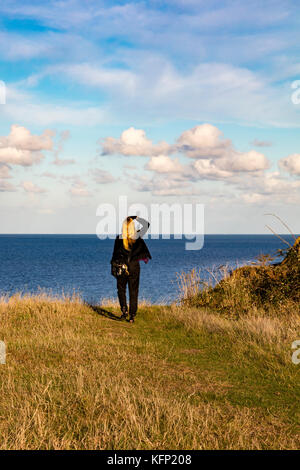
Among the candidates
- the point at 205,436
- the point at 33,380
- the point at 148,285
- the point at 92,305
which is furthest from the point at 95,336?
the point at 148,285

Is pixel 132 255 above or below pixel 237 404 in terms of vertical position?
above

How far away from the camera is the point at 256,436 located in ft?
17.4

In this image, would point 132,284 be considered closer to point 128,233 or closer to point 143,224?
point 128,233

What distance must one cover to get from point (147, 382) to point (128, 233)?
5869 mm

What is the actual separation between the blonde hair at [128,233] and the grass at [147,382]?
232 centimetres

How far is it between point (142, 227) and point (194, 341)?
363cm

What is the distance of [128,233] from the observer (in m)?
12.7

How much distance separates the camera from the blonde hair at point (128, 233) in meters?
12.7

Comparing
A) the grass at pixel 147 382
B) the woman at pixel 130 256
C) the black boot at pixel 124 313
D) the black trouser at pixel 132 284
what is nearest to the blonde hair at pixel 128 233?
the woman at pixel 130 256

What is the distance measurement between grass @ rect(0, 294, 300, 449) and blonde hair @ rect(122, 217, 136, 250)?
2.32 meters

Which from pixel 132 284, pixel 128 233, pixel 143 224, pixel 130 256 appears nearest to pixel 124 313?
pixel 132 284

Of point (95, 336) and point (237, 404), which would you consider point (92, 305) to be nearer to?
point (95, 336)

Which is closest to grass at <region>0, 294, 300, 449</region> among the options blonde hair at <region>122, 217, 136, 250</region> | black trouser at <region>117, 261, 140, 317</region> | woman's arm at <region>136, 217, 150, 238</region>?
black trouser at <region>117, 261, 140, 317</region>

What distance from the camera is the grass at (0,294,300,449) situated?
5.20 m
